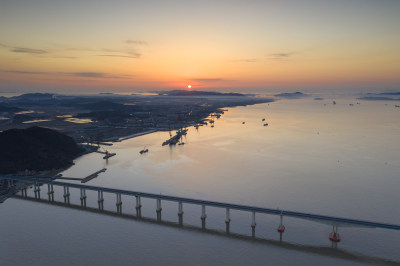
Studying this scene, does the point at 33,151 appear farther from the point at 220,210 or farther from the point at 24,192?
the point at 220,210

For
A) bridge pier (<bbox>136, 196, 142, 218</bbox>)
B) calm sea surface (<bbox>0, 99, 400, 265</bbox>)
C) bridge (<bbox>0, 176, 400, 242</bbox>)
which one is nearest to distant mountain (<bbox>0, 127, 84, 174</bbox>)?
calm sea surface (<bbox>0, 99, 400, 265</bbox>)

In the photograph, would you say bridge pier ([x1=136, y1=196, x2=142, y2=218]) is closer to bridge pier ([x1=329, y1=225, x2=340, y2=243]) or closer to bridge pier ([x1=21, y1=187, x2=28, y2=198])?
bridge pier ([x1=21, y1=187, x2=28, y2=198])

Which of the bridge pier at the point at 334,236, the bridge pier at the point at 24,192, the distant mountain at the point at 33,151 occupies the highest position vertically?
the distant mountain at the point at 33,151

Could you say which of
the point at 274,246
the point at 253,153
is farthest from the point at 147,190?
the point at 253,153

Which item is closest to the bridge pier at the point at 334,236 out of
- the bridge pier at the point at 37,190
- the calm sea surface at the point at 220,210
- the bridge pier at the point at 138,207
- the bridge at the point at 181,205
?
the bridge at the point at 181,205

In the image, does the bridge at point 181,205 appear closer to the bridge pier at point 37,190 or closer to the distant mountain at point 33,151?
the bridge pier at point 37,190

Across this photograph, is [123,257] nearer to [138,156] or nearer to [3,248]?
[3,248]

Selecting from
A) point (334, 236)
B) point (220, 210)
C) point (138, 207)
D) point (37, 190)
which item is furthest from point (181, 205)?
point (37, 190)
